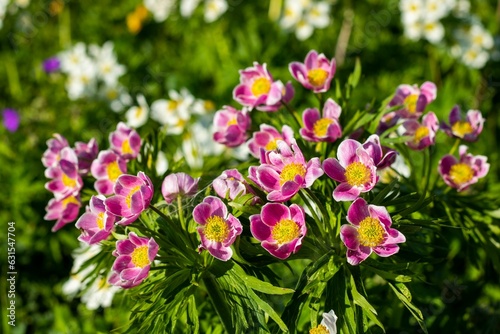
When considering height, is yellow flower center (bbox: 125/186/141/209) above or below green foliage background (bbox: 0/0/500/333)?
above

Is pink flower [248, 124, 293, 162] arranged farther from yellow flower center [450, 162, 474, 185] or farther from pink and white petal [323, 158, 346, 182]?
yellow flower center [450, 162, 474, 185]

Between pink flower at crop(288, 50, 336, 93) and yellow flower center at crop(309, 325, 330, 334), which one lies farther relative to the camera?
pink flower at crop(288, 50, 336, 93)

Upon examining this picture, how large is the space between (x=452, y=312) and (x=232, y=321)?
94 centimetres

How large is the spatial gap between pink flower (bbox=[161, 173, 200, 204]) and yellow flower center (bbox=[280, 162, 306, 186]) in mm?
252

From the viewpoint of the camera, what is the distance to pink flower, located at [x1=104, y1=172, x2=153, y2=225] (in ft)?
4.41

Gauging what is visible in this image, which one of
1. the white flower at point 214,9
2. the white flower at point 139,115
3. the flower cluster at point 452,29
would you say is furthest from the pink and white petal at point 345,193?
the white flower at point 214,9

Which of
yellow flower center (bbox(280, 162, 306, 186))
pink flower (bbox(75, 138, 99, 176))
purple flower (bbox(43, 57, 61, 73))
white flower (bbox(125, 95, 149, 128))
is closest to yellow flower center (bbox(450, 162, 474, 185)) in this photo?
yellow flower center (bbox(280, 162, 306, 186))

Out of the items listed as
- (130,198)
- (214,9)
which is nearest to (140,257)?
(130,198)

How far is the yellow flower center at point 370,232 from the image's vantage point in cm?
133

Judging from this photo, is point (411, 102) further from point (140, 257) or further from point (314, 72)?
point (140, 257)

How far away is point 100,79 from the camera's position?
3.61 metres

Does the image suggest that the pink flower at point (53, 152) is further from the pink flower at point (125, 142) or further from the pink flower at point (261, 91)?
the pink flower at point (261, 91)

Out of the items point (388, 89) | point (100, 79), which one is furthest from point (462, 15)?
point (100, 79)

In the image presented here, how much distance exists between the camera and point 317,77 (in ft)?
5.69
